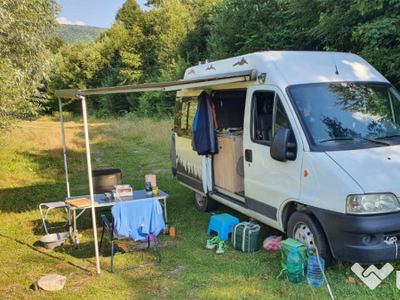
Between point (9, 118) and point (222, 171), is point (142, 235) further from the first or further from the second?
point (9, 118)

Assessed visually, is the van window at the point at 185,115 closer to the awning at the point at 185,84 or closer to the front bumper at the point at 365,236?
the awning at the point at 185,84

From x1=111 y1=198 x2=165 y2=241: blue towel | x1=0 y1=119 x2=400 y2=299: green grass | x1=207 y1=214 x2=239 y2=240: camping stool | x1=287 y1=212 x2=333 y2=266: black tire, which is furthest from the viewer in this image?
x1=207 y1=214 x2=239 y2=240: camping stool

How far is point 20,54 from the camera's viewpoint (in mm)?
10180

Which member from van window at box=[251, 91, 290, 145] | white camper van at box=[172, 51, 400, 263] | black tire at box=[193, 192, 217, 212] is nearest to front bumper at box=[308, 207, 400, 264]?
white camper van at box=[172, 51, 400, 263]

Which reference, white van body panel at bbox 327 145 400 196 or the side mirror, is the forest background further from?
the side mirror

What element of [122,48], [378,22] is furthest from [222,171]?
[122,48]

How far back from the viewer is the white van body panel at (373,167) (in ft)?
12.4

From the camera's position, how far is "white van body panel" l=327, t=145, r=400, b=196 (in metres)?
3.79

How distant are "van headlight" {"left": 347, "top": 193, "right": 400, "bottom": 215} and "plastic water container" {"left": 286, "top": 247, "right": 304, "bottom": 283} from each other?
0.80 meters

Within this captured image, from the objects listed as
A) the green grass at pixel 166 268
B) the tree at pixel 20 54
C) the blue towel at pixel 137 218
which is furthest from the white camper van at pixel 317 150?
the tree at pixel 20 54

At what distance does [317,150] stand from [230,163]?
2.18 metres

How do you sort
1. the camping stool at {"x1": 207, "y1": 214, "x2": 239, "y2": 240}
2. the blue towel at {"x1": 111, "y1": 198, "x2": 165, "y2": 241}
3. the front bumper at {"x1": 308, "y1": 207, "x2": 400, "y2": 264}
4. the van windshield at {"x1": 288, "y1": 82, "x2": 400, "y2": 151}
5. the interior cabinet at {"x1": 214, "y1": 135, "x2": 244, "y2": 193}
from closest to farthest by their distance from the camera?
the front bumper at {"x1": 308, "y1": 207, "x2": 400, "y2": 264}
the van windshield at {"x1": 288, "y1": 82, "x2": 400, "y2": 151}
the blue towel at {"x1": 111, "y1": 198, "x2": 165, "y2": 241}
the camping stool at {"x1": 207, "y1": 214, "x2": 239, "y2": 240}
the interior cabinet at {"x1": 214, "y1": 135, "x2": 244, "y2": 193}

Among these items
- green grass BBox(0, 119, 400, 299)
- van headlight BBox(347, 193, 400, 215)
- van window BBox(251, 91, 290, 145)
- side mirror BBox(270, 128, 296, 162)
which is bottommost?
green grass BBox(0, 119, 400, 299)

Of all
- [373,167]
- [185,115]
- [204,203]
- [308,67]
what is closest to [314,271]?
[373,167]
